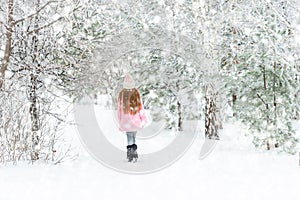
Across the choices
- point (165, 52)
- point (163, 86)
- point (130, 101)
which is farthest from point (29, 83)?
point (163, 86)

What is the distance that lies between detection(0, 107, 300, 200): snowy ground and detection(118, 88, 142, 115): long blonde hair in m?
1.31

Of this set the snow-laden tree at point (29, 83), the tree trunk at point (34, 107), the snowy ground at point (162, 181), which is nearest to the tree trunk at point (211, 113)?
the snowy ground at point (162, 181)

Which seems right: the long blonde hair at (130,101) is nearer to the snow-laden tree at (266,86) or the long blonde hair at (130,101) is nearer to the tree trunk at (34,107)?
the tree trunk at (34,107)

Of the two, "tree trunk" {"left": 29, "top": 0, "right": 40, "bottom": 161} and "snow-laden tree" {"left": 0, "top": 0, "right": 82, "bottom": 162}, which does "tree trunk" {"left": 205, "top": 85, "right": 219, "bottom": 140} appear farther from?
"tree trunk" {"left": 29, "top": 0, "right": 40, "bottom": 161}

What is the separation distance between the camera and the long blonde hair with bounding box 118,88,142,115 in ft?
31.0

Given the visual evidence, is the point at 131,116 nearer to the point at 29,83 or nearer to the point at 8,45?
the point at 29,83

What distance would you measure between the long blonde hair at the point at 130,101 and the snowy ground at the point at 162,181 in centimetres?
131

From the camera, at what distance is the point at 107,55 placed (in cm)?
1273

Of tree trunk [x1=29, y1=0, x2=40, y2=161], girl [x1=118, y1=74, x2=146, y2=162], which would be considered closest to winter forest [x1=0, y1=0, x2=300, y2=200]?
tree trunk [x1=29, y1=0, x2=40, y2=161]

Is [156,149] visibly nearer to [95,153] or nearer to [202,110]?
[95,153]

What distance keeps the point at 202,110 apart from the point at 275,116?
6169 millimetres

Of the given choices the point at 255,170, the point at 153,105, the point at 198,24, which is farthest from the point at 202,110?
the point at 255,170

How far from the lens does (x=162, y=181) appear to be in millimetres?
7250

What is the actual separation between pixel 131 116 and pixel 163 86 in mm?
7424
